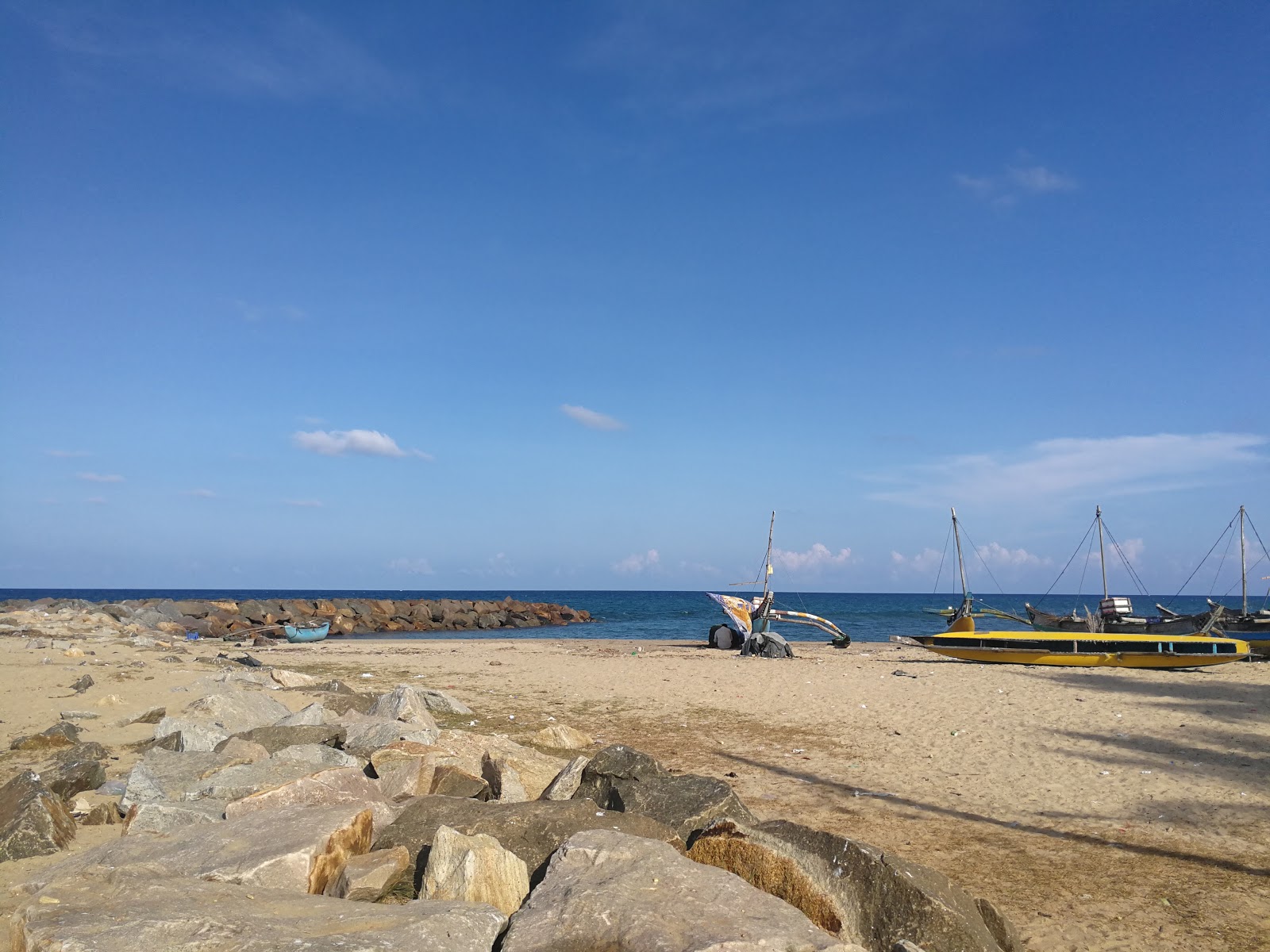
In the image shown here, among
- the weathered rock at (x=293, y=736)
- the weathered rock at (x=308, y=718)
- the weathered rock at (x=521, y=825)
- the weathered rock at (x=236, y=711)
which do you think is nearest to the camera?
the weathered rock at (x=521, y=825)

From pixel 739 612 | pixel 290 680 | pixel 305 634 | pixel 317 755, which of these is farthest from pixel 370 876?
pixel 305 634

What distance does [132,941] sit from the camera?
3512mm

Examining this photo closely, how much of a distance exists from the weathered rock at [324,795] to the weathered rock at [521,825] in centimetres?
28

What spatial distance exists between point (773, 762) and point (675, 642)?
28414 mm

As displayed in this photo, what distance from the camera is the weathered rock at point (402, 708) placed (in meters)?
9.88

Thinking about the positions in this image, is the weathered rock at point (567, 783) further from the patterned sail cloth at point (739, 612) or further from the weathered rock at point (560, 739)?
the patterned sail cloth at point (739, 612)

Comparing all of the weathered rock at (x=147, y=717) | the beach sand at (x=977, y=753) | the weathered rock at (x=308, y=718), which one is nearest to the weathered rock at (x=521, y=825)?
the beach sand at (x=977, y=753)

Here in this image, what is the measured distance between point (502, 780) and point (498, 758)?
0.62 meters

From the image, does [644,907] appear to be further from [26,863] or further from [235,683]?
[235,683]

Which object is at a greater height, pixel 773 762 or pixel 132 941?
pixel 132 941

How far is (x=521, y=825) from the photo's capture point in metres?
5.45

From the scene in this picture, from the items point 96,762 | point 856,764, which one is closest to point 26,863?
point 96,762

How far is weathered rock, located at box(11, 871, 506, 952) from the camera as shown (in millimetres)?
3545

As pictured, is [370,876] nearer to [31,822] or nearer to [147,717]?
[31,822]
